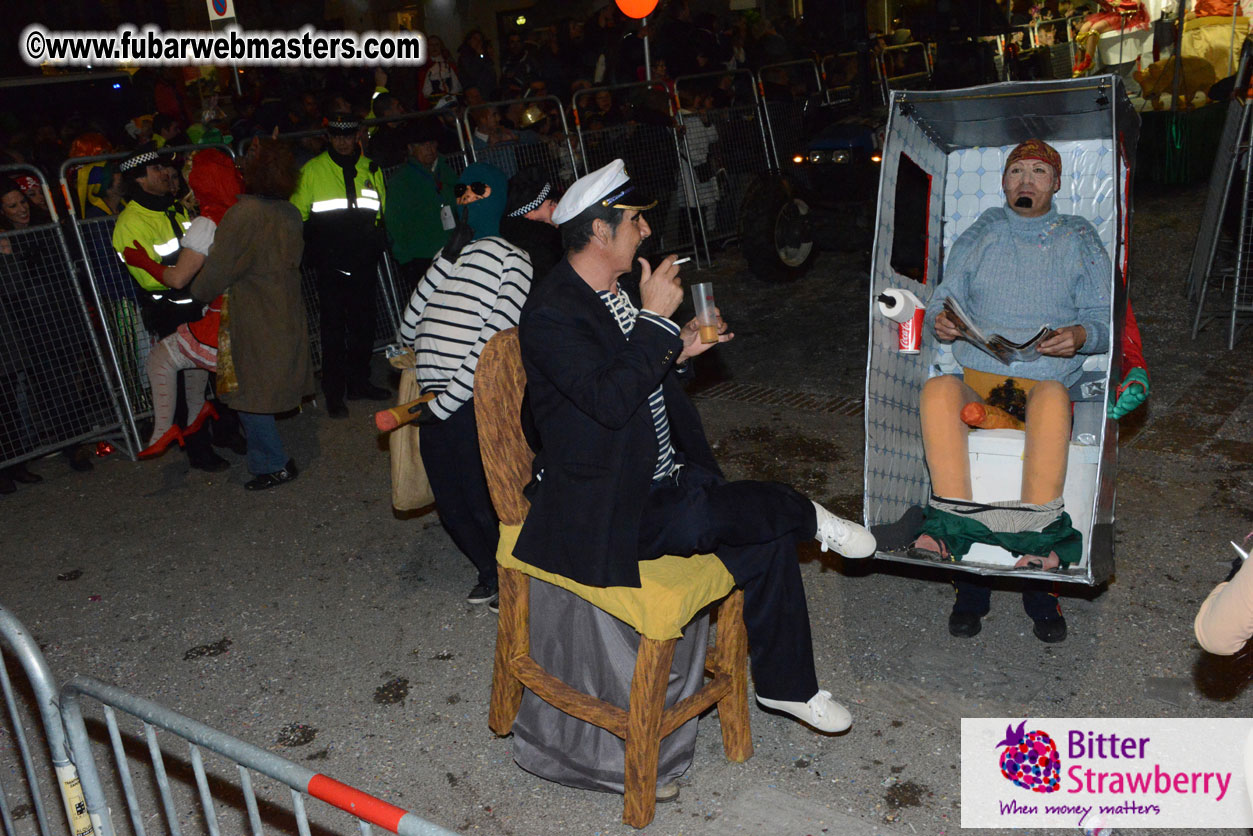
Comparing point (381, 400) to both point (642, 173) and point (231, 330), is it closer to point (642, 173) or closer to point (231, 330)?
point (231, 330)

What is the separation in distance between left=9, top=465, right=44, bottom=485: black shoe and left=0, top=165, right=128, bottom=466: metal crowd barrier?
118mm

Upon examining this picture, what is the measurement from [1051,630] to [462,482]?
2.34m

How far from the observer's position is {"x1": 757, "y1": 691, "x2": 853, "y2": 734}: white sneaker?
339 cm

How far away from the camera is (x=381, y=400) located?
7598 millimetres

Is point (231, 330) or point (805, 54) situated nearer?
point (231, 330)

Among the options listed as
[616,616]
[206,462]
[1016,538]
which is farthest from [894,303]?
Answer: [206,462]

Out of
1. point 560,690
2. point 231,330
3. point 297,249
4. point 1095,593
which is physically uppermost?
point 297,249

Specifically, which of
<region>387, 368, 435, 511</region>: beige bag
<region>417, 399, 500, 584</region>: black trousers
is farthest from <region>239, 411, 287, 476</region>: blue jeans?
<region>417, 399, 500, 584</region>: black trousers

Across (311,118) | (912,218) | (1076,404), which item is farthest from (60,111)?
(1076,404)

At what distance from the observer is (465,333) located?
13.3ft

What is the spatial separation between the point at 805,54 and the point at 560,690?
11920 mm

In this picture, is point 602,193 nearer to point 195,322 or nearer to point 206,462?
point 195,322

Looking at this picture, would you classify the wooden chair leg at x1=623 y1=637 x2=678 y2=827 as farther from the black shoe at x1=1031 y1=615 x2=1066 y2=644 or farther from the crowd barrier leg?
the black shoe at x1=1031 y1=615 x2=1066 y2=644

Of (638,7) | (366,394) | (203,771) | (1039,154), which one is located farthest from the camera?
(638,7)
